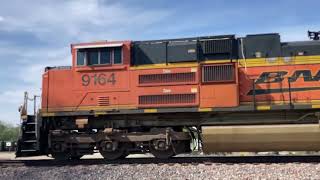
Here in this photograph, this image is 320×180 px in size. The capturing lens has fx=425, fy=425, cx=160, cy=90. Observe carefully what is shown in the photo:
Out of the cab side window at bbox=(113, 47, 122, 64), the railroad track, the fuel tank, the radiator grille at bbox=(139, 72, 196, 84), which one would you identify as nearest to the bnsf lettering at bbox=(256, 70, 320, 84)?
the fuel tank

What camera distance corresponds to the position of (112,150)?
13.1 metres

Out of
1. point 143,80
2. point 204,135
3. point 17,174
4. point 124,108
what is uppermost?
point 143,80

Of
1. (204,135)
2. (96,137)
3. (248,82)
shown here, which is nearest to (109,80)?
(96,137)

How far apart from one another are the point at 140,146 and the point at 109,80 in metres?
2.31

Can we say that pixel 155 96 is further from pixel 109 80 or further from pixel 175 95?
pixel 109 80

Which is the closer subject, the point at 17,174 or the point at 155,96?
the point at 17,174

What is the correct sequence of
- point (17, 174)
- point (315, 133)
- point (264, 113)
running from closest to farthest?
point (17, 174)
point (315, 133)
point (264, 113)

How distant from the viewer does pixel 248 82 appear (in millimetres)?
12828

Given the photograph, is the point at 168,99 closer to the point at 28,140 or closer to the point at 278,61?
the point at 278,61

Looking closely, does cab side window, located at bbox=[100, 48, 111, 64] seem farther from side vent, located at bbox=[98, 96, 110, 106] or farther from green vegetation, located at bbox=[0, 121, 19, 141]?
green vegetation, located at bbox=[0, 121, 19, 141]

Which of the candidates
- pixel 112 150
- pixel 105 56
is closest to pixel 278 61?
pixel 105 56

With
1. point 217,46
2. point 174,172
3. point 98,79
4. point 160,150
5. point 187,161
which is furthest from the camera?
point 98,79

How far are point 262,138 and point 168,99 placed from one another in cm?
305

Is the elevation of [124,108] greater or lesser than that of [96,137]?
greater
